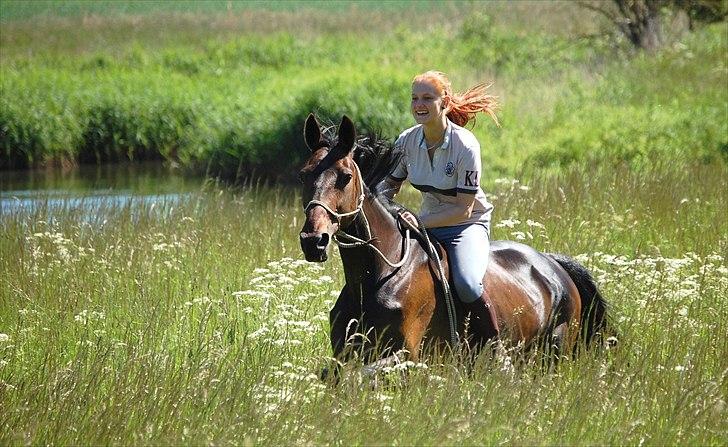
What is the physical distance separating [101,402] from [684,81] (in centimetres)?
2030

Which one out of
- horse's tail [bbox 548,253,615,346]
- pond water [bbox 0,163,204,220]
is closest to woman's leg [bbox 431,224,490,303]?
horse's tail [bbox 548,253,615,346]

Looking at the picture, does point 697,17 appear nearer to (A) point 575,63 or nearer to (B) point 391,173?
(A) point 575,63

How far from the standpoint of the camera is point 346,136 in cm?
617

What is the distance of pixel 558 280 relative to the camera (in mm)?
7934

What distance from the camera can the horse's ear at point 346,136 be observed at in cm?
612

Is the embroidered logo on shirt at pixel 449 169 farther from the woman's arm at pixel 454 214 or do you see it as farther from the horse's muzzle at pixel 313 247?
the horse's muzzle at pixel 313 247

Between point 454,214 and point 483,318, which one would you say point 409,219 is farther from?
point 483,318

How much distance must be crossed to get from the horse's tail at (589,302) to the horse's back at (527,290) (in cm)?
13

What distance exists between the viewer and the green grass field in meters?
5.46

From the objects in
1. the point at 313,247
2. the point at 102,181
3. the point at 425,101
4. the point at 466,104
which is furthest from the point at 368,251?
the point at 102,181

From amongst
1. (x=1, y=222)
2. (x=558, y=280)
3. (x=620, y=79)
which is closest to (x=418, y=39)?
(x=620, y=79)

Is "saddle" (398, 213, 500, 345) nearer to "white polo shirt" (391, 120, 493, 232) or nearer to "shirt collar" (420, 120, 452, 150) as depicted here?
"white polo shirt" (391, 120, 493, 232)

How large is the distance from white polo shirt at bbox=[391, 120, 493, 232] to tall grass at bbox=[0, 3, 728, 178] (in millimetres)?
9480

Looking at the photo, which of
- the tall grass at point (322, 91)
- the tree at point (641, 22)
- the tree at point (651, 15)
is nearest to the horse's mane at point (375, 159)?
the tall grass at point (322, 91)
